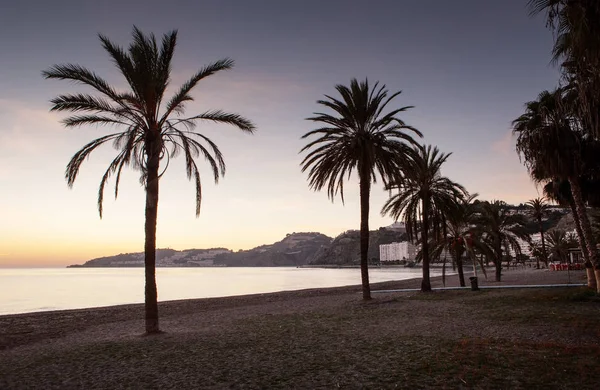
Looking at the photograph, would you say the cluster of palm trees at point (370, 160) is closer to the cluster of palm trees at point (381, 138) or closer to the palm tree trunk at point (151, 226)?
the cluster of palm trees at point (381, 138)

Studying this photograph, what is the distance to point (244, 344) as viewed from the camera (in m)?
12.1

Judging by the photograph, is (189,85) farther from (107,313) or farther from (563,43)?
(107,313)

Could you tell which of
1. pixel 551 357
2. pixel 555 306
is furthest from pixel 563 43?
pixel 555 306

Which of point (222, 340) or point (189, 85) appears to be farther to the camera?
point (189, 85)

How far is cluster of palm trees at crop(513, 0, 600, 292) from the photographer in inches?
349

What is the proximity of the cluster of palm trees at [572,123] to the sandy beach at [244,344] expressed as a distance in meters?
5.90

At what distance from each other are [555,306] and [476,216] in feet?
61.5

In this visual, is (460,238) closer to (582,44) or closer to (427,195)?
(427,195)

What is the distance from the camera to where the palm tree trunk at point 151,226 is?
50.2 ft

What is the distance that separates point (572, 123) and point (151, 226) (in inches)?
659

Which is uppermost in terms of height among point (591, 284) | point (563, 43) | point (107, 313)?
point (563, 43)

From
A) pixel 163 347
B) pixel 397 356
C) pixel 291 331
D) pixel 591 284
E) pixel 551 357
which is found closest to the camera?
pixel 551 357

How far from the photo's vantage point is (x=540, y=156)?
1858 cm

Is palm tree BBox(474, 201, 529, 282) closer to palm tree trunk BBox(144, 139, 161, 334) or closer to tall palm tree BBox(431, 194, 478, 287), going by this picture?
tall palm tree BBox(431, 194, 478, 287)
